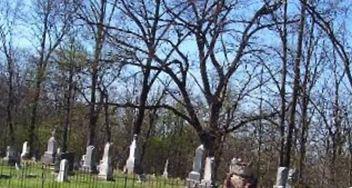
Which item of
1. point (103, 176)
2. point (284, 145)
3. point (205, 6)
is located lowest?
point (103, 176)

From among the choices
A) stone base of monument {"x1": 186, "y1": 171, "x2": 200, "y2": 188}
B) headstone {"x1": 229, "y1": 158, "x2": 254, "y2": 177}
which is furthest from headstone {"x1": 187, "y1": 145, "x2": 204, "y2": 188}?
headstone {"x1": 229, "y1": 158, "x2": 254, "y2": 177}

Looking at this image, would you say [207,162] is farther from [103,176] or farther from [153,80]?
[153,80]

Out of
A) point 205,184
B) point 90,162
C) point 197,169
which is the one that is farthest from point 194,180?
point 90,162

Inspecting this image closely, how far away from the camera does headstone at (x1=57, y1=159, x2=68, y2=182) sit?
2017cm

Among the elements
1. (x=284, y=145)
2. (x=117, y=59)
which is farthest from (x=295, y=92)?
(x=117, y=59)

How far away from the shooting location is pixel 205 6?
2914 cm

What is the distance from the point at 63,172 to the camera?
66.7 ft

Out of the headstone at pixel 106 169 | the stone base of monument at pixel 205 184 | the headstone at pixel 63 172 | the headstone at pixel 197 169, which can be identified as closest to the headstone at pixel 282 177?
the stone base of monument at pixel 205 184

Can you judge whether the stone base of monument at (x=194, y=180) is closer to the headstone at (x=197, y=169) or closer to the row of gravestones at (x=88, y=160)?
the headstone at (x=197, y=169)

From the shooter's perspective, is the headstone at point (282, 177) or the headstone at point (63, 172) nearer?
the headstone at point (63, 172)

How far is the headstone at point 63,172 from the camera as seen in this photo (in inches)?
794

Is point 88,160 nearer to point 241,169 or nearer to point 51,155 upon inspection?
point 51,155

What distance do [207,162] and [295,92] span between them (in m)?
4.72

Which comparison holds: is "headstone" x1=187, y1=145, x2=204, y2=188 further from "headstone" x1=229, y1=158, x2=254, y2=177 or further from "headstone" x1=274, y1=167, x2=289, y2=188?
"headstone" x1=229, y1=158, x2=254, y2=177
